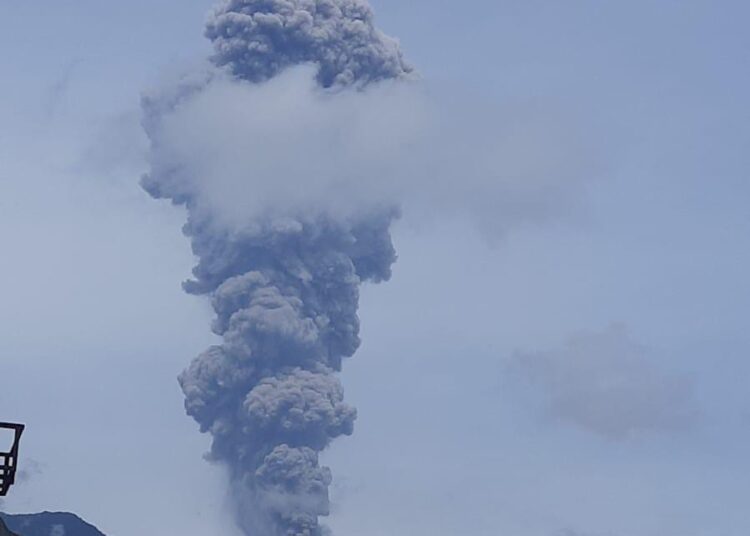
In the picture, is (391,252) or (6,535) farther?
(391,252)

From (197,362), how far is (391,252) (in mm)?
15937

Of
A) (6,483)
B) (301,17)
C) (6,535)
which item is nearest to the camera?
(6,483)

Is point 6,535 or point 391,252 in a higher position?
point 391,252

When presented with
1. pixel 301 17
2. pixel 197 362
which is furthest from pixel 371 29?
pixel 197 362

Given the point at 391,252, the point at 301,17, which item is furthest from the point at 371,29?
the point at 391,252

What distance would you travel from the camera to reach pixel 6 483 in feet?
103

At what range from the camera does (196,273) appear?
110500mm

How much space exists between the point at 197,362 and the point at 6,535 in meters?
76.9

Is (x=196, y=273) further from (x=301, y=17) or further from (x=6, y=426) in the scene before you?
(x=6, y=426)

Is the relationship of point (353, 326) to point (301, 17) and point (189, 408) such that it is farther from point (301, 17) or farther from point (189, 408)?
point (301, 17)

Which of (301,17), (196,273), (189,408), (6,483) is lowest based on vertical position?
(6,483)

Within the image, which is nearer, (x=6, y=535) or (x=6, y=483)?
(x=6, y=483)

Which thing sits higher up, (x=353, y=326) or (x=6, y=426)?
(x=353, y=326)

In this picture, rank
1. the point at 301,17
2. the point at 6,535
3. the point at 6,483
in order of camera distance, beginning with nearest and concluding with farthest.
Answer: the point at 6,483 → the point at 6,535 → the point at 301,17
